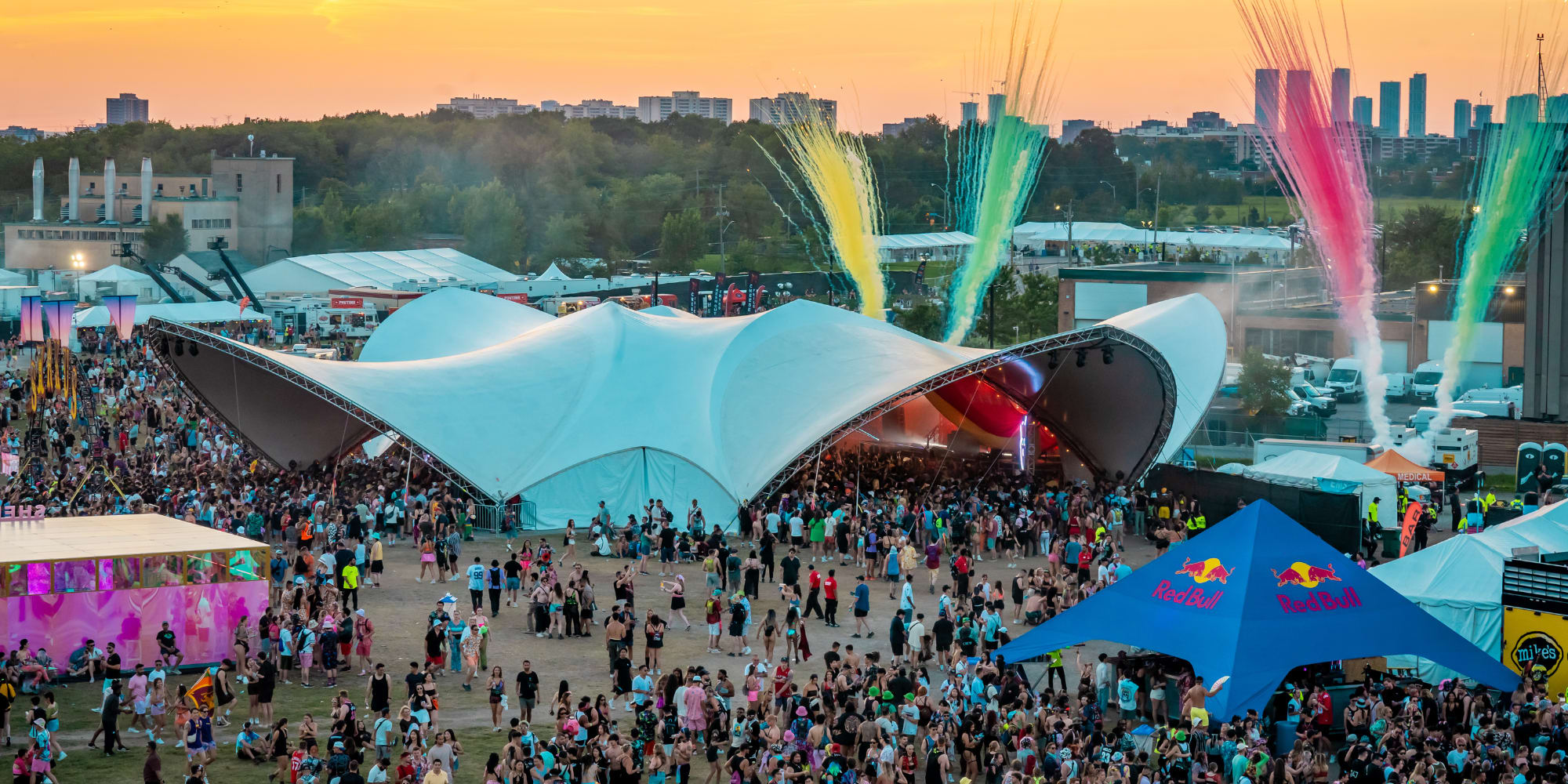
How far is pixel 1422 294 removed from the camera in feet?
157

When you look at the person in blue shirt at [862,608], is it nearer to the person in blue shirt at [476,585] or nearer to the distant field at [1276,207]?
the person in blue shirt at [476,585]

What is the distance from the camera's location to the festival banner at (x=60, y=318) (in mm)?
34184

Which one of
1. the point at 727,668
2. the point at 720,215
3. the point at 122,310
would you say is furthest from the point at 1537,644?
the point at 720,215

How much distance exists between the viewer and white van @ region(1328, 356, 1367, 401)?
147ft

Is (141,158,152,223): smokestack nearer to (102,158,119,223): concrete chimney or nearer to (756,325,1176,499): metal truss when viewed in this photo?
(102,158,119,223): concrete chimney

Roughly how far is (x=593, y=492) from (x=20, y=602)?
10885 mm

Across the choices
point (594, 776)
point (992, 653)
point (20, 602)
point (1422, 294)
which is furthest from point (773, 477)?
point (1422, 294)

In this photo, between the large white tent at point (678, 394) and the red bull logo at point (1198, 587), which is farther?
the large white tent at point (678, 394)

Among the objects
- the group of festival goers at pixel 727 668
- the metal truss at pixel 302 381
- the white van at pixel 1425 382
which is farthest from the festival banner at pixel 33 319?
the white van at pixel 1425 382

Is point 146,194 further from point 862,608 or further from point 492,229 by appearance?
point 862,608

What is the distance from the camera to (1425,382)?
45000mm

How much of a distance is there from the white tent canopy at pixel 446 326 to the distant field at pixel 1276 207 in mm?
80559

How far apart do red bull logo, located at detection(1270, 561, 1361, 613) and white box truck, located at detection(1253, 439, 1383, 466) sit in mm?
14756

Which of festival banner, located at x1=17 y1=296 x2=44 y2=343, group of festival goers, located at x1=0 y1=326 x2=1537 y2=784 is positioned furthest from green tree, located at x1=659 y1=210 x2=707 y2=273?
group of festival goers, located at x1=0 y1=326 x2=1537 y2=784
